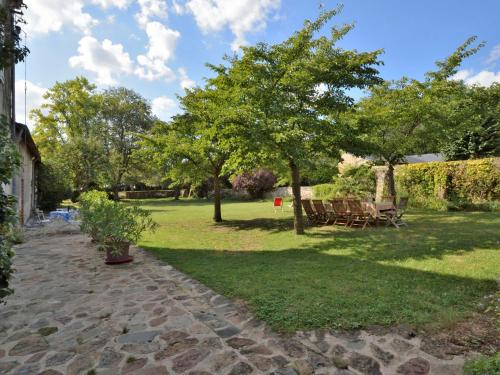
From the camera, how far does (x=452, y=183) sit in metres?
16.2

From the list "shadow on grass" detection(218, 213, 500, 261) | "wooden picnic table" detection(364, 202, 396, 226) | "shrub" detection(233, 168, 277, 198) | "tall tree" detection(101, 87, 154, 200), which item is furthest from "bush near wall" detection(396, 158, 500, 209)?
"tall tree" detection(101, 87, 154, 200)

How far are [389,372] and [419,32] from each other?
1220 centimetres

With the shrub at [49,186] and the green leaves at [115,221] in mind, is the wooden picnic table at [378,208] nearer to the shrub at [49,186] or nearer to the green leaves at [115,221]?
the green leaves at [115,221]

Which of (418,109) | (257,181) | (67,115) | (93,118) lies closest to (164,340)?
(418,109)

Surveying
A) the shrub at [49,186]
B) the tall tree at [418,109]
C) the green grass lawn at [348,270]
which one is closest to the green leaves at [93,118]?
the shrub at [49,186]

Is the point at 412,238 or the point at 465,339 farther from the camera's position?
the point at 412,238

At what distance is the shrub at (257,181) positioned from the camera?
102ft

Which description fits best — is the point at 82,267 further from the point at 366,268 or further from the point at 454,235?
the point at 454,235

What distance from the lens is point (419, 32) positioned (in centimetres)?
1126

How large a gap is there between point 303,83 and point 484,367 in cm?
739

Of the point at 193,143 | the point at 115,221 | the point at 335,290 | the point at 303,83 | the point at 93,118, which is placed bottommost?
the point at 335,290

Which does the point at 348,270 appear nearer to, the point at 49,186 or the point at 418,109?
the point at 418,109

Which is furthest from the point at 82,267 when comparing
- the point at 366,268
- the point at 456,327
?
the point at 456,327

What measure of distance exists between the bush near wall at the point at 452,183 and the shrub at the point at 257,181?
48.0 ft
